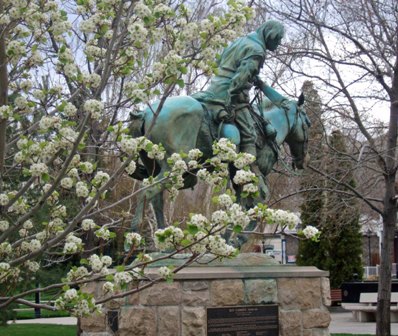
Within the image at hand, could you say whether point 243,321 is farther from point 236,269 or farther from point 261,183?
point 261,183

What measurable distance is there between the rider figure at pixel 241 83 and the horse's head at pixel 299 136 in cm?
71

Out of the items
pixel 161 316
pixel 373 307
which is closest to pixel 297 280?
pixel 161 316

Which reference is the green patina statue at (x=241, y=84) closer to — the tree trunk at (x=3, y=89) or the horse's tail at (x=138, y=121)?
the horse's tail at (x=138, y=121)

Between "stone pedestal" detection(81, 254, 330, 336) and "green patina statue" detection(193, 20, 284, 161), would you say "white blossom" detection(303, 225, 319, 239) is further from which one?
"green patina statue" detection(193, 20, 284, 161)

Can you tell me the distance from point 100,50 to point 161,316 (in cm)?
349

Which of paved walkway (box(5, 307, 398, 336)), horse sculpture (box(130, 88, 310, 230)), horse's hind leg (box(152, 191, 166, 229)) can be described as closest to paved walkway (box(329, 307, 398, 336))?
paved walkway (box(5, 307, 398, 336))

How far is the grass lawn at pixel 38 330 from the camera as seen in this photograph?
1903cm

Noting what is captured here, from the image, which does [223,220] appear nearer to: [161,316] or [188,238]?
[188,238]

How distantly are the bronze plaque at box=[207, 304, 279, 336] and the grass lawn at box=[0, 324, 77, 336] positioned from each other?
10.8 meters

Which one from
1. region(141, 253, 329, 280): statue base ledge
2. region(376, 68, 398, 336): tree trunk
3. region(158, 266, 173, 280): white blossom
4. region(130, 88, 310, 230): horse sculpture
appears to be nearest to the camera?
region(158, 266, 173, 280): white blossom

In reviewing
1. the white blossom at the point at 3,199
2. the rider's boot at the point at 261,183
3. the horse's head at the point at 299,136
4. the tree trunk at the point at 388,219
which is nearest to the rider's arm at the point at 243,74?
the rider's boot at the point at 261,183

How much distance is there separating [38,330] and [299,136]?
11668mm

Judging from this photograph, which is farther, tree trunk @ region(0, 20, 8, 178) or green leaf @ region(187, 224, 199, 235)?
tree trunk @ region(0, 20, 8, 178)

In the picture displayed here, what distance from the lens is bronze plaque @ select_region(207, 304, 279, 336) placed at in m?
8.50
